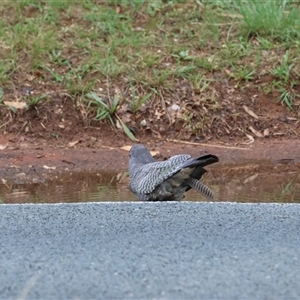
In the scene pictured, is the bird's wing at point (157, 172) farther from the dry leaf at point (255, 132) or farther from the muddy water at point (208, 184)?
the dry leaf at point (255, 132)

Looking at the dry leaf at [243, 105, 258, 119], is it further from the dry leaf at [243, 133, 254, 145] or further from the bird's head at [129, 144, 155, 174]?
the bird's head at [129, 144, 155, 174]

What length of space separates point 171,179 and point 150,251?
4.99ft

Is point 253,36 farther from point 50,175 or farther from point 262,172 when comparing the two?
point 50,175

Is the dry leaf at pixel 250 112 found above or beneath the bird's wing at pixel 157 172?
beneath

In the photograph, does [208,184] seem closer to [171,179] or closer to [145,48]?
[171,179]

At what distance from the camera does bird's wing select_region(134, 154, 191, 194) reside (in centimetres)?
561

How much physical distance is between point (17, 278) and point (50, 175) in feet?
13.2

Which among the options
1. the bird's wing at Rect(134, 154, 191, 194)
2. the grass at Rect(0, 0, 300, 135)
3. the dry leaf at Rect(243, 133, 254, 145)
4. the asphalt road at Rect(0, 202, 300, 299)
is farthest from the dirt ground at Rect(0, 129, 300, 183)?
→ the asphalt road at Rect(0, 202, 300, 299)

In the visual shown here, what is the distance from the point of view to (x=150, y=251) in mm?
4234

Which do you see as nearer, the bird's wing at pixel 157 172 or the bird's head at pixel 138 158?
the bird's wing at pixel 157 172

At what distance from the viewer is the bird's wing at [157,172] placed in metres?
5.61

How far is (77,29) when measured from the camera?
405 inches

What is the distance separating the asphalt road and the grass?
394cm


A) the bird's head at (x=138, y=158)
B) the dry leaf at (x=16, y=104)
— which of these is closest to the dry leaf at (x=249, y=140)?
the dry leaf at (x=16, y=104)
